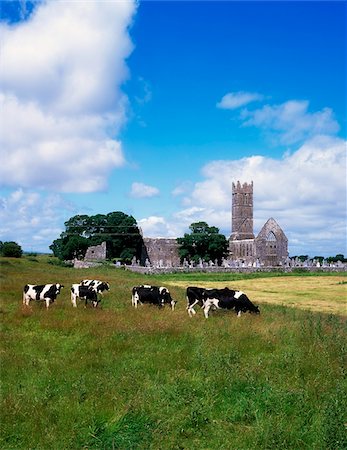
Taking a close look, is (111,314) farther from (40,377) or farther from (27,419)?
(27,419)

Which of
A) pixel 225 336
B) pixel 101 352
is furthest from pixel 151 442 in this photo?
pixel 225 336

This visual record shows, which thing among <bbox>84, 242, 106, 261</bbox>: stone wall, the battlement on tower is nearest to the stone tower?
the battlement on tower

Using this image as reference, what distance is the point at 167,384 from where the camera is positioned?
9477 mm

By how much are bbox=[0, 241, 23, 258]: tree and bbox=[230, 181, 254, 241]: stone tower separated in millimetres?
56319

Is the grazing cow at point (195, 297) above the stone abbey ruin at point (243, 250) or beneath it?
beneath

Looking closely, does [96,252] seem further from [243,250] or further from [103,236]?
[243,250]

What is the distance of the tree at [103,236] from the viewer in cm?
9338

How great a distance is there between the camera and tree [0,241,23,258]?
59475mm

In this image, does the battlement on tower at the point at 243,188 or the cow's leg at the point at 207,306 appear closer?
the cow's leg at the point at 207,306

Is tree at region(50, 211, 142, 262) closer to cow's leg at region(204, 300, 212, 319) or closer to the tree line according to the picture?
the tree line

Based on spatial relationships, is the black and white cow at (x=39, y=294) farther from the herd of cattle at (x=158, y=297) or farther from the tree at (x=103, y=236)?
the tree at (x=103, y=236)

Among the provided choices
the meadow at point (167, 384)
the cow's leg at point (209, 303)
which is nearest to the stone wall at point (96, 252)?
the cow's leg at point (209, 303)

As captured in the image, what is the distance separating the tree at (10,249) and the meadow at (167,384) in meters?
47.7

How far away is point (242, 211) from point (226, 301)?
314ft
